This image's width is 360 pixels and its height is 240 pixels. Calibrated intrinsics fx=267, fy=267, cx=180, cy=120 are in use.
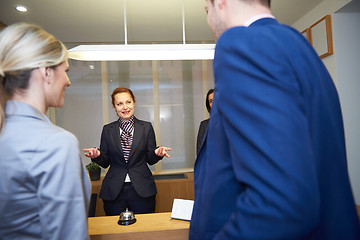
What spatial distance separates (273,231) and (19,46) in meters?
0.95

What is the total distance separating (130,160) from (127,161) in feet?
0.12

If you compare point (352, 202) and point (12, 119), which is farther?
point (12, 119)

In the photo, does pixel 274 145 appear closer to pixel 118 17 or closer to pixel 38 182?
pixel 38 182

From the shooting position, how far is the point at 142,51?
2.03m

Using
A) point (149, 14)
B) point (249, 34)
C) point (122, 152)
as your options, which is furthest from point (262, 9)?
point (149, 14)

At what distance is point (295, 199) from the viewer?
1.70ft

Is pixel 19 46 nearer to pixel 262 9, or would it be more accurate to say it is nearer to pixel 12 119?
pixel 12 119

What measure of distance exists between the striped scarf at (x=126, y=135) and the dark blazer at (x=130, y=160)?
4cm

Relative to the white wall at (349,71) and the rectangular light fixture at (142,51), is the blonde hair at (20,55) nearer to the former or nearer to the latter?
the rectangular light fixture at (142,51)

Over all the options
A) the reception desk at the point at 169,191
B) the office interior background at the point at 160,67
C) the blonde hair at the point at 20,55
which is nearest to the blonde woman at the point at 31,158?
the blonde hair at the point at 20,55

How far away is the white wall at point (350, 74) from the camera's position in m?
3.04

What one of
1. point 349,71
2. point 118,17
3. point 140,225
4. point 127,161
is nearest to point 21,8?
point 118,17

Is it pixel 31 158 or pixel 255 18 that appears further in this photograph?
pixel 31 158

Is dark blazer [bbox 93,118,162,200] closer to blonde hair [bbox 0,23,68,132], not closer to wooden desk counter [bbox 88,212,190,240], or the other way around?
wooden desk counter [bbox 88,212,190,240]
